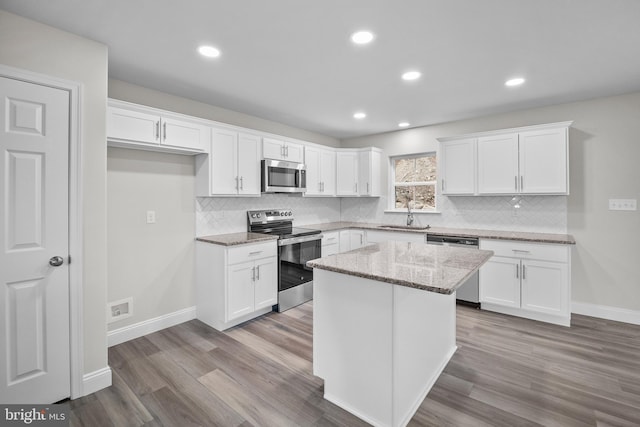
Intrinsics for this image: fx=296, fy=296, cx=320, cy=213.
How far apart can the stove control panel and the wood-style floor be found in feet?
4.59

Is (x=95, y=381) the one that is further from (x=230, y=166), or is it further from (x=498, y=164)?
(x=498, y=164)

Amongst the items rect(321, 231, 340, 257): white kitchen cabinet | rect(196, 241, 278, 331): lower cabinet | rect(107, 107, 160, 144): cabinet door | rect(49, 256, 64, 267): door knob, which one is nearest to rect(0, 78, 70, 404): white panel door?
rect(49, 256, 64, 267): door knob

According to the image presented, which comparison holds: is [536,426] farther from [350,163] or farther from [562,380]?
[350,163]

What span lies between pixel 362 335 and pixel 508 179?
9.83ft

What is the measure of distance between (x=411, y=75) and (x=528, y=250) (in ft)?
7.59

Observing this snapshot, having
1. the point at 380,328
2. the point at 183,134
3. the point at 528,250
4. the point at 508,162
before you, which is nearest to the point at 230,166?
the point at 183,134

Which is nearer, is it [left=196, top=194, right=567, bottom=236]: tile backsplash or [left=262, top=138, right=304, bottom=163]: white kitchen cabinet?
[left=196, top=194, right=567, bottom=236]: tile backsplash

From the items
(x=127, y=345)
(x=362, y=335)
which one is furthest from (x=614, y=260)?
(x=127, y=345)

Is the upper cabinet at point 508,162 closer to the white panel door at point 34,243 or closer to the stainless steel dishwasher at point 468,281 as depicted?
the stainless steel dishwasher at point 468,281

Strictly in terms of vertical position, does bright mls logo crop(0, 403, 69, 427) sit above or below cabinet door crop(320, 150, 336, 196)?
below

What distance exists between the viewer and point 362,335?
1782mm

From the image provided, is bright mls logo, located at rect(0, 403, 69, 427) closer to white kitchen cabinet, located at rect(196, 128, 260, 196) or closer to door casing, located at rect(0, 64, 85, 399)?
door casing, located at rect(0, 64, 85, 399)

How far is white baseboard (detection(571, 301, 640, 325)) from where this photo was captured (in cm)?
320

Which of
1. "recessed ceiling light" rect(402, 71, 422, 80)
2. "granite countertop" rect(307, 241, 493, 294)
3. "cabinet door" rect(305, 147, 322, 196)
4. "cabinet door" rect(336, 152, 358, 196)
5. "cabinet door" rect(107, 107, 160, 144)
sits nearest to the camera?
"granite countertop" rect(307, 241, 493, 294)
